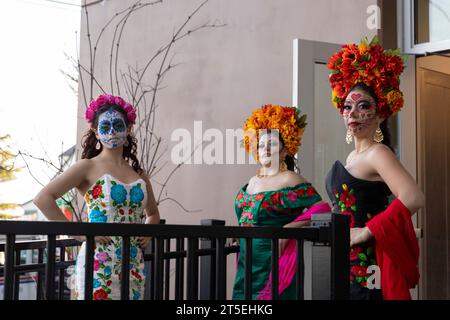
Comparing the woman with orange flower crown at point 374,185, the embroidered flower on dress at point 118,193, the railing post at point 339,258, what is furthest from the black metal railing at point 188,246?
the embroidered flower on dress at point 118,193

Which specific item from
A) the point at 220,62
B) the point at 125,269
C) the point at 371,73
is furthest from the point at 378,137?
the point at 220,62

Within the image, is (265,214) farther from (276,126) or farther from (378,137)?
(378,137)

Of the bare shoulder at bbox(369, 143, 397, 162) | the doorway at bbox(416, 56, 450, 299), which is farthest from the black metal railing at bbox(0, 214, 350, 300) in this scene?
the doorway at bbox(416, 56, 450, 299)

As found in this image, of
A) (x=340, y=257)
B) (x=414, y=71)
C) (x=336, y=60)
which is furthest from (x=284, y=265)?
(x=414, y=71)

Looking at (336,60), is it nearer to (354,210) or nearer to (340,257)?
(354,210)

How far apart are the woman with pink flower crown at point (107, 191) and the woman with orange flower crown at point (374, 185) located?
669mm

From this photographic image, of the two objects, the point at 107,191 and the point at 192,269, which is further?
the point at 107,191

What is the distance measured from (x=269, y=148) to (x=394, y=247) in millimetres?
864

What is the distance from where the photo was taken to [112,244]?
2.32 metres

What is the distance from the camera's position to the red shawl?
2053 mm

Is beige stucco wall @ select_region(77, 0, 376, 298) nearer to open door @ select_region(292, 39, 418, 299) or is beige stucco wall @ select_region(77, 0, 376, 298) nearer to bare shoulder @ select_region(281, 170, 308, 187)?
open door @ select_region(292, 39, 418, 299)

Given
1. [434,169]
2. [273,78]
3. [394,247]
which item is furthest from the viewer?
[273,78]

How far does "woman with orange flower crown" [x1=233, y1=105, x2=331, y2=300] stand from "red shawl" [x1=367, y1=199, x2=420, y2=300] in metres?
0.52

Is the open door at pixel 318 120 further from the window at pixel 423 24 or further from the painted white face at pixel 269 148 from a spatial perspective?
the painted white face at pixel 269 148
